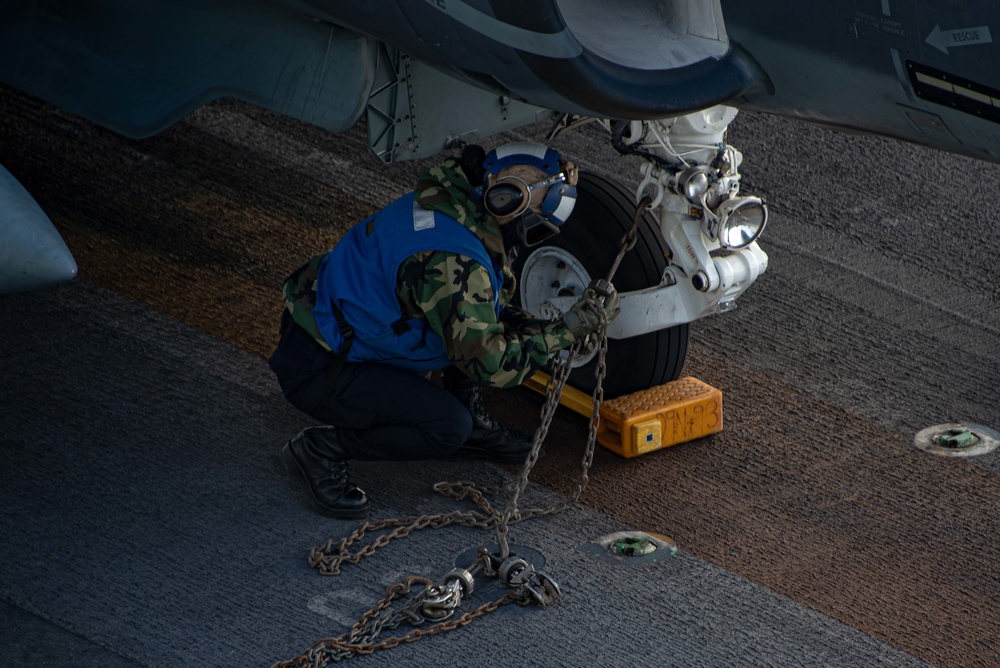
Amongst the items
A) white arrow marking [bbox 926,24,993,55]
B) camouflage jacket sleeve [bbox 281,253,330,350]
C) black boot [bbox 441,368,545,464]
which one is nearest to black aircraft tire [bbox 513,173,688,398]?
black boot [bbox 441,368,545,464]

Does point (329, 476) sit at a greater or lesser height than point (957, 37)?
lesser

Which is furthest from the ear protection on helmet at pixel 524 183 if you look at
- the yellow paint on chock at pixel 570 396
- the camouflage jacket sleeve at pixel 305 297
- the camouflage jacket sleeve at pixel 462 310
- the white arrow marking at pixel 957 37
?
the white arrow marking at pixel 957 37

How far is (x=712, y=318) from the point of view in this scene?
20.9 feet

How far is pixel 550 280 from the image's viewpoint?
5.61m

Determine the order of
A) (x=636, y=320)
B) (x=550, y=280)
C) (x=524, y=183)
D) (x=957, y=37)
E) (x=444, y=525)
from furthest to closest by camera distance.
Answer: (x=550, y=280), (x=636, y=320), (x=444, y=525), (x=524, y=183), (x=957, y=37)

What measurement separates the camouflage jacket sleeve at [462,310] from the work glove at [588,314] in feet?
0.78

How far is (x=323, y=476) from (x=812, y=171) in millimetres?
4161

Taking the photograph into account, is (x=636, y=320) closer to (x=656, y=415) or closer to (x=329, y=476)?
(x=656, y=415)

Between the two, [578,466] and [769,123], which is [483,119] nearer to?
[578,466]

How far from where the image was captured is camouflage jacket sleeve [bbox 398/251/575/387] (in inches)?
175

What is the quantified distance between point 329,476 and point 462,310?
2.82 feet

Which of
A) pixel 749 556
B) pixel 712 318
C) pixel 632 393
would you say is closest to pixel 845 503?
pixel 749 556

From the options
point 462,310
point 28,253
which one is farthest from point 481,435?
point 28,253

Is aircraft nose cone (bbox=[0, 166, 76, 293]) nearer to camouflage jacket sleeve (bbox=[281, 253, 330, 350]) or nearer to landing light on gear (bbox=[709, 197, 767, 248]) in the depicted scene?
camouflage jacket sleeve (bbox=[281, 253, 330, 350])
